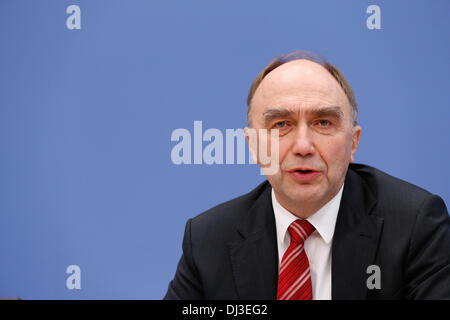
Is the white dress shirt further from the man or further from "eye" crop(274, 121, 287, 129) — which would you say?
"eye" crop(274, 121, 287, 129)

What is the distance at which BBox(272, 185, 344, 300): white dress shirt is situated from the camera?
1465 millimetres

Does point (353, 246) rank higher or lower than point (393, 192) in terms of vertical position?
lower

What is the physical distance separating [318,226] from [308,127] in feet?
1.00

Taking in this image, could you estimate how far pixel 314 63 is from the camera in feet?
5.10

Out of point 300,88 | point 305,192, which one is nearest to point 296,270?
point 305,192

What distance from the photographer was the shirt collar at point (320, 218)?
1.50 meters

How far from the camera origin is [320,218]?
151 cm

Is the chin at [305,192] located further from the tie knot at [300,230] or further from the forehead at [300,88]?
the forehead at [300,88]

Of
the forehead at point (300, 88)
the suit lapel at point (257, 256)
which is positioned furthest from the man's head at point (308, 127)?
the suit lapel at point (257, 256)

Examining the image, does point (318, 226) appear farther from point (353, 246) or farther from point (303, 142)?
point (303, 142)

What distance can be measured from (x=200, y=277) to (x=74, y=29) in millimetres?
1422
